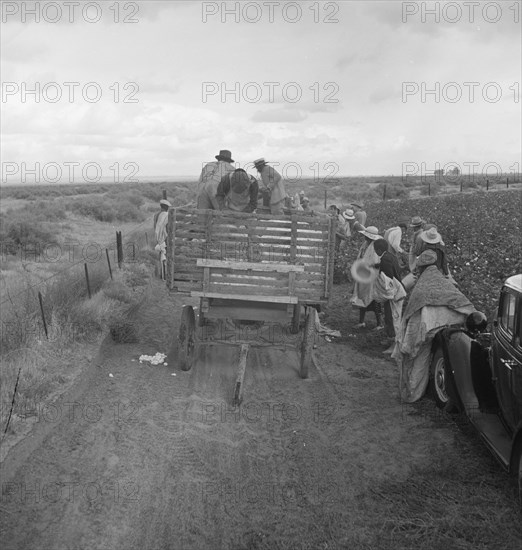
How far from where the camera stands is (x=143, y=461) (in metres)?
5.54

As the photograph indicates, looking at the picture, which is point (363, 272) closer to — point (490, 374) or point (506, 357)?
point (490, 374)

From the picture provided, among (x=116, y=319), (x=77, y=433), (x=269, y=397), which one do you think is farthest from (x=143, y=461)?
(x=116, y=319)

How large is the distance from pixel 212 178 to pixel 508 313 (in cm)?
513

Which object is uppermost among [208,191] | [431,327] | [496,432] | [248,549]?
[208,191]

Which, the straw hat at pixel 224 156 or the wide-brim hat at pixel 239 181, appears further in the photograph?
the straw hat at pixel 224 156

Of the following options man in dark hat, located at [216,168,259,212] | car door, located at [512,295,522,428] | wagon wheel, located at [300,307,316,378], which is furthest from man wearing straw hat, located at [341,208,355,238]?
car door, located at [512,295,522,428]

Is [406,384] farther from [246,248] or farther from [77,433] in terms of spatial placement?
[77,433]

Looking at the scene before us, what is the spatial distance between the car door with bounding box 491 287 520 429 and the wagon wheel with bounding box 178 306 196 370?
3.90 m

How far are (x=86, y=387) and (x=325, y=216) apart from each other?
11.8 ft

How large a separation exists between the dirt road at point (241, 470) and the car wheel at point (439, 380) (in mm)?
161

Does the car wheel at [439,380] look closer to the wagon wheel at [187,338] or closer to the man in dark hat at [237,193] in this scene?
the wagon wheel at [187,338]

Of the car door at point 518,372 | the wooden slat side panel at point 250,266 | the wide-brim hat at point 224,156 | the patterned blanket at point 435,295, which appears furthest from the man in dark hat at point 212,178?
the car door at point 518,372

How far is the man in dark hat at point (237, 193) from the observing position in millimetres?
8555

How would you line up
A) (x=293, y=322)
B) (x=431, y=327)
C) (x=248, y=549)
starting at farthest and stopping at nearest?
(x=293, y=322) < (x=431, y=327) < (x=248, y=549)
